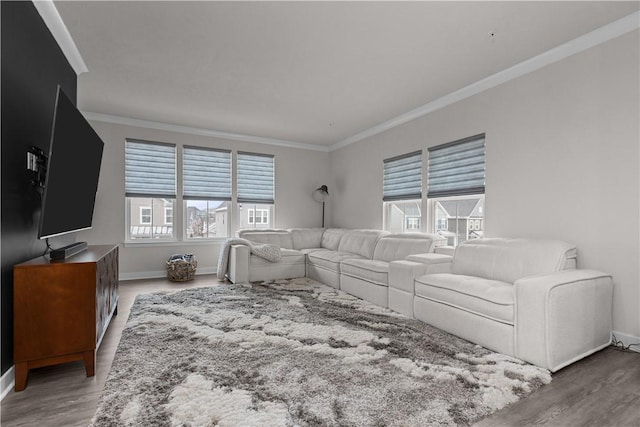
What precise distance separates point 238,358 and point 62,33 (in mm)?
3069

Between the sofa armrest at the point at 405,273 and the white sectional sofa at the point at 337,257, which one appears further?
the white sectional sofa at the point at 337,257

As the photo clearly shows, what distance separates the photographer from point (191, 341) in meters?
2.70

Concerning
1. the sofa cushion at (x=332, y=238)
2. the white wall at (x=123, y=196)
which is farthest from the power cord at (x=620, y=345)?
the white wall at (x=123, y=196)

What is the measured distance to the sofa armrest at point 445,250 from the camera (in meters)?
3.80

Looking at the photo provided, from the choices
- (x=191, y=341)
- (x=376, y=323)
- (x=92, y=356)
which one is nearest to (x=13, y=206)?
(x=92, y=356)

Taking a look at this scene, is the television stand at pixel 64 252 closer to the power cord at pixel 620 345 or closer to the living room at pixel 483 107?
the living room at pixel 483 107

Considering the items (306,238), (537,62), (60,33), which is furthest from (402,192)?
(60,33)

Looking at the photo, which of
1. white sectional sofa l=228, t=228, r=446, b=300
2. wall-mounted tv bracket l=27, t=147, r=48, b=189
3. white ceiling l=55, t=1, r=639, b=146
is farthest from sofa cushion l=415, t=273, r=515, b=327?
wall-mounted tv bracket l=27, t=147, r=48, b=189

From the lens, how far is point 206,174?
590cm

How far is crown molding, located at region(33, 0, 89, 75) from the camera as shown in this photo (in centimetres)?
245

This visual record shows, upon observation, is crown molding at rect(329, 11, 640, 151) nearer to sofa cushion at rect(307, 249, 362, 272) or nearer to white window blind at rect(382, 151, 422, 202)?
white window blind at rect(382, 151, 422, 202)

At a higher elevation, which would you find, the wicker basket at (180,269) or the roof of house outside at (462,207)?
the roof of house outside at (462,207)

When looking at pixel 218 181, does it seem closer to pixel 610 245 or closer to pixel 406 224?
pixel 406 224

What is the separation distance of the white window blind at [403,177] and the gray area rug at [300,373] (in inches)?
82.4
